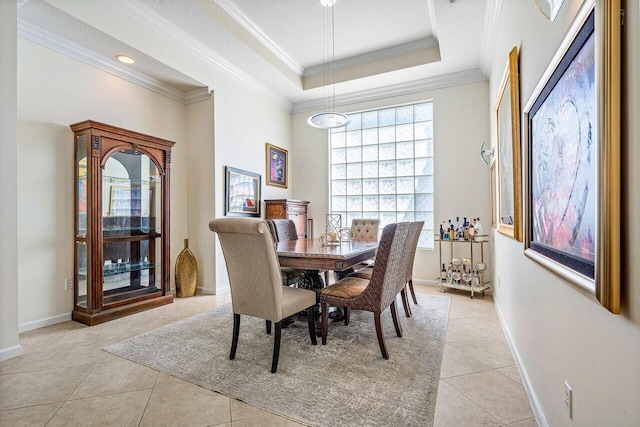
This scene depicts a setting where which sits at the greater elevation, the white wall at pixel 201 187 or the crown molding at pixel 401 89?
the crown molding at pixel 401 89

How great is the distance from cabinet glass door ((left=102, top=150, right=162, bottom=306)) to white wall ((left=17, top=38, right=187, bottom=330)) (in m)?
0.36

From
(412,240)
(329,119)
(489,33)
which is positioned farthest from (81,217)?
(489,33)

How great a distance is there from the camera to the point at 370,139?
17.0 feet

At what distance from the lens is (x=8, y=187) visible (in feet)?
7.35

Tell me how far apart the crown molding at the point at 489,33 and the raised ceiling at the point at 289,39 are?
2 cm

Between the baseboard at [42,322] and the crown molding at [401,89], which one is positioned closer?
the baseboard at [42,322]

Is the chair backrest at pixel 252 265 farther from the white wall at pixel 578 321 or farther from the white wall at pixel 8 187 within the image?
the white wall at pixel 8 187

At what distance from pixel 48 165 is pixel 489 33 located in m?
4.73

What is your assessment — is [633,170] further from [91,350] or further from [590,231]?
[91,350]

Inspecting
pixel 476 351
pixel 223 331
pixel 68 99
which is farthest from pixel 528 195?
pixel 68 99

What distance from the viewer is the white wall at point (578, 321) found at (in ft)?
2.32

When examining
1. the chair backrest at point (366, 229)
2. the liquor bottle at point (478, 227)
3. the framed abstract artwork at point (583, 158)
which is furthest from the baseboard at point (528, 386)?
the chair backrest at point (366, 229)

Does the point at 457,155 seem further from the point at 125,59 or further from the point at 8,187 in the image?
the point at 8,187

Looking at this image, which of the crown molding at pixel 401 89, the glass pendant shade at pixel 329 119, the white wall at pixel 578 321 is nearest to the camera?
the white wall at pixel 578 321
